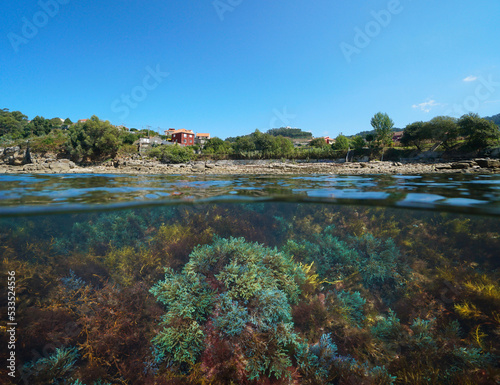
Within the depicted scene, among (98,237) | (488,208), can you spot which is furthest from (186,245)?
(488,208)

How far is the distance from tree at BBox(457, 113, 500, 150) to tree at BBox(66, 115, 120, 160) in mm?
54545

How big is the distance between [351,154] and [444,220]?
36.3 m

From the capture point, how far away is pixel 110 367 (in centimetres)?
376

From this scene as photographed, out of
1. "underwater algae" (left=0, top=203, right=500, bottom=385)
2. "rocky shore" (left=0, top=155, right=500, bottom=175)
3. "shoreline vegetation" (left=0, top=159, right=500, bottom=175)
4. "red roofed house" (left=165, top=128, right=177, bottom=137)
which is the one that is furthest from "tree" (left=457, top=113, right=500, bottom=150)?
"red roofed house" (left=165, top=128, right=177, bottom=137)

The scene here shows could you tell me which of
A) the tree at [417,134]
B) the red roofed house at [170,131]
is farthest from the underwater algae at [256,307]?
the red roofed house at [170,131]

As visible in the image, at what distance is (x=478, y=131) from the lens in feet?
92.9

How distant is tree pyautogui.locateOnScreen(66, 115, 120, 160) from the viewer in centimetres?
3253

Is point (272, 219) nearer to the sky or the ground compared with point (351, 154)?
nearer to the ground

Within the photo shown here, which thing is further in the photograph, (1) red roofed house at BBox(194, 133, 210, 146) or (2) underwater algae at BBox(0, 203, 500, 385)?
(1) red roofed house at BBox(194, 133, 210, 146)

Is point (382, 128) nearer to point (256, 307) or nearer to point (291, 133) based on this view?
point (256, 307)

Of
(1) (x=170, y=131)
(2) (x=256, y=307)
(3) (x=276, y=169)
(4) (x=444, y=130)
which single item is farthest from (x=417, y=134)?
(1) (x=170, y=131)

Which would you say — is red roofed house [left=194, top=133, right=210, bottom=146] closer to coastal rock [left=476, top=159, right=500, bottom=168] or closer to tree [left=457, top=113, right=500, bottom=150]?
tree [left=457, top=113, right=500, bottom=150]

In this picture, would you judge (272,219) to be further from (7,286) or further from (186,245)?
(7,286)

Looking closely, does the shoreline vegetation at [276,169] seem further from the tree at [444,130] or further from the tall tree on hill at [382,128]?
the tall tree on hill at [382,128]
